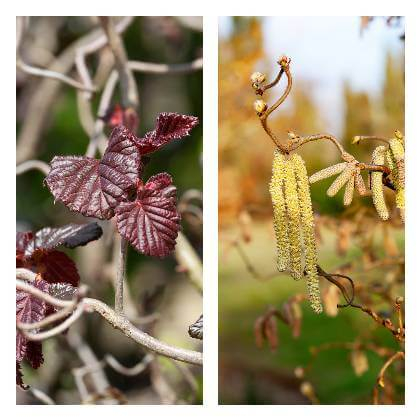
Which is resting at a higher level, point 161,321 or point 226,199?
point 226,199

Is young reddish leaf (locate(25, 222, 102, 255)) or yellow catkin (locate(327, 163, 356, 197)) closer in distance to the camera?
yellow catkin (locate(327, 163, 356, 197))

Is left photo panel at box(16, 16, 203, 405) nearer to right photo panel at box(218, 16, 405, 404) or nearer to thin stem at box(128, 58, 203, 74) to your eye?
thin stem at box(128, 58, 203, 74)

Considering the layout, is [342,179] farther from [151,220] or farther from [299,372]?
[299,372]

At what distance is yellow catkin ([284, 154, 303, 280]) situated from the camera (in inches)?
58.1

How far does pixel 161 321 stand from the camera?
84.1 inches

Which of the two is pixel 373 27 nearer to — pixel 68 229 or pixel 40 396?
pixel 68 229

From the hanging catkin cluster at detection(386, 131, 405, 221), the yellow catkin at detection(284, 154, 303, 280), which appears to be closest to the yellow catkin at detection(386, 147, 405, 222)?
the hanging catkin cluster at detection(386, 131, 405, 221)

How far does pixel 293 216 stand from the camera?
149 centimetres

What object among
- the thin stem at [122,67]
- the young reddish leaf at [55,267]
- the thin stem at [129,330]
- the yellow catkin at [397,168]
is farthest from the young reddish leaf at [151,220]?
the thin stem at [122,67]

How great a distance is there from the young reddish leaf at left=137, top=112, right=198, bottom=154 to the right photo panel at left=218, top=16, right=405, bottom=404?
465 mm

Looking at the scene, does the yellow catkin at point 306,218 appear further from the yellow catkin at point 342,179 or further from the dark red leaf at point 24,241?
the dark red leaf at point 24,241

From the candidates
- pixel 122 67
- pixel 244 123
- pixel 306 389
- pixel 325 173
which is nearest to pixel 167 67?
pixel 122 67

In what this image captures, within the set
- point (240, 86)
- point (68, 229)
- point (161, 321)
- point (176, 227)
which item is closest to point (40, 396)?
point (161, 321)
